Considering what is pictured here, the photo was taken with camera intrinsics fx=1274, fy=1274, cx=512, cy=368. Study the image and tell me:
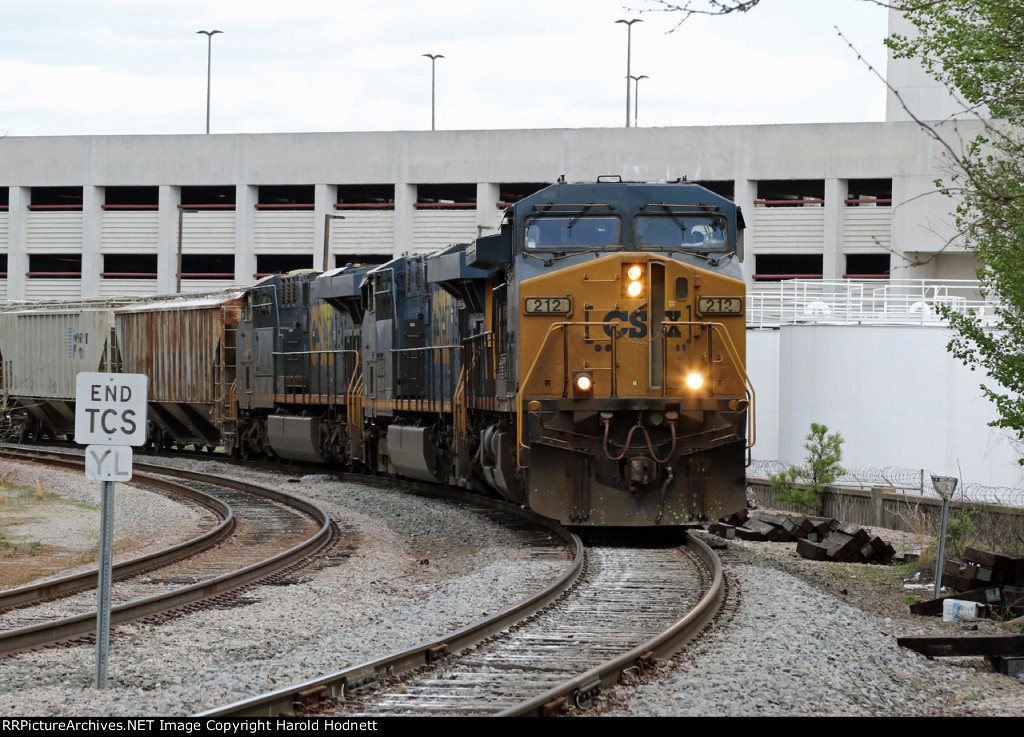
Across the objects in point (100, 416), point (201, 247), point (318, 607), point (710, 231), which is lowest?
point (318, 607)

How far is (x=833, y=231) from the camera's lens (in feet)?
160

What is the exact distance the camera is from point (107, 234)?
5569cm

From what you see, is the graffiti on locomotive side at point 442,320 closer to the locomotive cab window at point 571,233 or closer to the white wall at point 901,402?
the locomotive cab window at point 571,233

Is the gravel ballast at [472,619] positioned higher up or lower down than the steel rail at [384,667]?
lower down

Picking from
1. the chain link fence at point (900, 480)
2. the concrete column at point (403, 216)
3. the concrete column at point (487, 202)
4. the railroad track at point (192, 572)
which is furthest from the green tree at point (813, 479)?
the concrete column at point (403, 216)

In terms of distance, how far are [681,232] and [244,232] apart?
136ft

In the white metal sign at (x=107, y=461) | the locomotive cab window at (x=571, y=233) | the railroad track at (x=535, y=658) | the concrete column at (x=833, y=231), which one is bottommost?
the railroad track at (x=535, y=658)

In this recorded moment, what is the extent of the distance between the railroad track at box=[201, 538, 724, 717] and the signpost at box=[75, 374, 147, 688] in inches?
72.2

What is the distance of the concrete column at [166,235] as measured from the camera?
5475cm

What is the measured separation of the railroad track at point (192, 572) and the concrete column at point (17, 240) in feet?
127

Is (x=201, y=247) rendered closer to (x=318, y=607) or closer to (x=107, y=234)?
(x=107, y=234)

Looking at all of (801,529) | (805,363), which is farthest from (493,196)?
(801,529)

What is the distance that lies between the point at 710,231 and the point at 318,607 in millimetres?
6554

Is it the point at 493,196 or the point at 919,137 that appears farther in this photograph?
the point at 493,196
